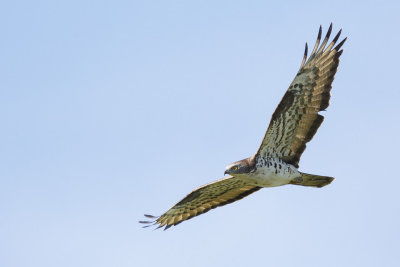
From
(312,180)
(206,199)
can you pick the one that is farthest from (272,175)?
(206,199)

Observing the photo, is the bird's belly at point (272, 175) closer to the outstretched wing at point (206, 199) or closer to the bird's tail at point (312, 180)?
the bird's tail at point (312, 180)

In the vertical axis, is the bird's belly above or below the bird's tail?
above

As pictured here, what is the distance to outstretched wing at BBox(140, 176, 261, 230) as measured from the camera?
1705cm

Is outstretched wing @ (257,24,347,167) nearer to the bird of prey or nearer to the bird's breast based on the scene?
the bird of prey

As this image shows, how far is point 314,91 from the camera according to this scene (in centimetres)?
1535

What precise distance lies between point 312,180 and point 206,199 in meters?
2.62

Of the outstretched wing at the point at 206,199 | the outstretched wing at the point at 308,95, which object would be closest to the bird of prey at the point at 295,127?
the outstretched wing at the point at 308,95

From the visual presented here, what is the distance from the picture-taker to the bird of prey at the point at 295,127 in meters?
15.3

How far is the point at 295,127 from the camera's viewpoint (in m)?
15.5

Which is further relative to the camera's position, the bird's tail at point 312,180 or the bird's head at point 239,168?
the bird's tail at point 312,180

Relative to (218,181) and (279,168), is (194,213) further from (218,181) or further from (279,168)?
(279,168)

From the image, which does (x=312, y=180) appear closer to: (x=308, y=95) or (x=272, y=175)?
(x=272, y=175)

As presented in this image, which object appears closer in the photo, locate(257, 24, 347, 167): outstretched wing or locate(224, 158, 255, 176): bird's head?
locate(257, 24, 347, 167): outstretched wing

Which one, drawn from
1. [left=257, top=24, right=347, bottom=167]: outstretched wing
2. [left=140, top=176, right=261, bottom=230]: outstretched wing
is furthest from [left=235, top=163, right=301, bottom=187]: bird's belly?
[left=140, top=176, right=261, bottom=230]: outstretched wing
